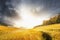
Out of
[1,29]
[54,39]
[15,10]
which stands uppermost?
[15,10]

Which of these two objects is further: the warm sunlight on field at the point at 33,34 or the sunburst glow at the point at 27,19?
→ the sunburst glow at the point at 27,19

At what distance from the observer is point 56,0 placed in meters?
Result: 2.93

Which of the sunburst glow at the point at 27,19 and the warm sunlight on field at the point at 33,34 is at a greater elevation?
the sunburst glow at the point at 27,19

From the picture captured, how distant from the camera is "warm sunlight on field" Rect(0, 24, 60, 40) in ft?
8.56

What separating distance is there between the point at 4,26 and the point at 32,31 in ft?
1.38

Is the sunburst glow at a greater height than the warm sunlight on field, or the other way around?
the sunburst glow

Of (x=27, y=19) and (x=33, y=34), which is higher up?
(x=27, y=19)

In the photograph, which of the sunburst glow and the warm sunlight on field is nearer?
the warm sunlight on field

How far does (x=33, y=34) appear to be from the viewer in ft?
8.72

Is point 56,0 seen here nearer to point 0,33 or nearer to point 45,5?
point 45,5

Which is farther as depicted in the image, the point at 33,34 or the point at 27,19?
the point at 27,19

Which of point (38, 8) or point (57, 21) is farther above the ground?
point (38, 8)

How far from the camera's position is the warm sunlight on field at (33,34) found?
261 cm

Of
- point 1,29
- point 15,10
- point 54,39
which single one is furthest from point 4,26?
point 54,39
